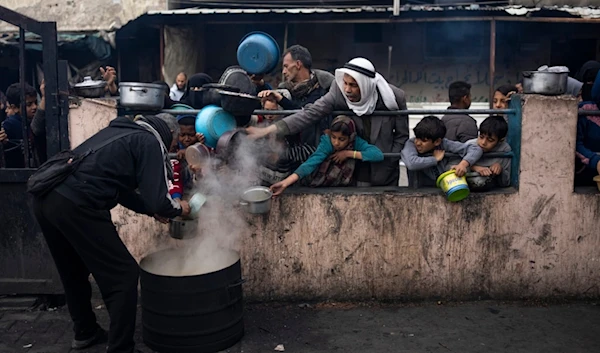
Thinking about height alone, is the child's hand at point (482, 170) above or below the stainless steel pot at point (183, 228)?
above

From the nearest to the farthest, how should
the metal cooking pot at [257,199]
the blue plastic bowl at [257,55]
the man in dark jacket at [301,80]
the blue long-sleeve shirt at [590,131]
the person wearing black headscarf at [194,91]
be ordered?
the metal cooking pot at [257,199] → the blue long-sleeve shirt at [590,131] → the man in dark jacket at [301,80] → the blue plastic bowl at [257,55] → the person wearing black headscarf at [194,91]

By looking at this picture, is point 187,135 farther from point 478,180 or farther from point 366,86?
point 478,180

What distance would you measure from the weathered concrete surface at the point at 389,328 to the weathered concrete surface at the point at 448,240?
0.18 meters

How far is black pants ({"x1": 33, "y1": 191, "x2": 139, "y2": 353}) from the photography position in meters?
3.67

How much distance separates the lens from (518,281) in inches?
196

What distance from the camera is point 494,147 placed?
494 centimetres

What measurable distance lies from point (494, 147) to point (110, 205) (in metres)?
3.17

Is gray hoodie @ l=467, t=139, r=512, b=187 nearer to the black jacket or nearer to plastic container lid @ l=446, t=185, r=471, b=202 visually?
plastic container lid @ l=446, t=185, r=471, b=202

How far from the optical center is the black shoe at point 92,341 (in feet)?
13.7

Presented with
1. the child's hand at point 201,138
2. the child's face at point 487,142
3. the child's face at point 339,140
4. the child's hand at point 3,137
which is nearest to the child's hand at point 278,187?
the child's face at point 339,140

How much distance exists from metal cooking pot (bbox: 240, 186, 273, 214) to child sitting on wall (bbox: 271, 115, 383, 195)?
13cm

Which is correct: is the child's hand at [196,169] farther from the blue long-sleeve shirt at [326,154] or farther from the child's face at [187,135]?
the blue long-sleeve shirt at [326,154]

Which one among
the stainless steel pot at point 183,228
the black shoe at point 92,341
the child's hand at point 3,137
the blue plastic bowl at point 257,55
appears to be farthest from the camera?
the blue plastic bowl at point 257,55

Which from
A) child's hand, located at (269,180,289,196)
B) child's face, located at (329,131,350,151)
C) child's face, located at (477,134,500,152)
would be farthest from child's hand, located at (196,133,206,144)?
child's face, located at (477,134,500,152)
